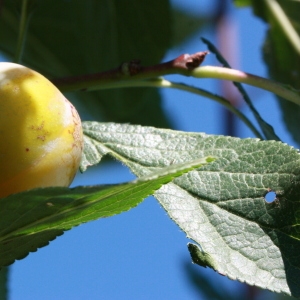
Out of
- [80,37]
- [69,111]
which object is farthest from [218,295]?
[69,111]

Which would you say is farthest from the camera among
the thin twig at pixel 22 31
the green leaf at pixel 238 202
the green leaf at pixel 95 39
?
the green leaf at pixel 95 39

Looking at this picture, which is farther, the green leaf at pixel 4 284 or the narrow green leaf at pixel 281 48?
the narrow green leaf at pixel 281 48

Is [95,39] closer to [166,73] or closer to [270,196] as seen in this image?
[166,73]

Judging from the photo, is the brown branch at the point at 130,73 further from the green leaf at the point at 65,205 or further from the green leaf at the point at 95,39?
the green leaf at the point at 95,39

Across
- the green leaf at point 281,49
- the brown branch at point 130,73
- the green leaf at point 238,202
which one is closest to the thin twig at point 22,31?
the brown branch at point 130,73

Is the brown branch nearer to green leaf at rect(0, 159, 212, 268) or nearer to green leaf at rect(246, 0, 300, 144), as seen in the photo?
green leaf at rect(0, 159, 212, 268)

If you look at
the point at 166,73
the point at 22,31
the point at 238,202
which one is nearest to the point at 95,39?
the point at 22,31

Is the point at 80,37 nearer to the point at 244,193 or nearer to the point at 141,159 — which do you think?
the point at 141,159
